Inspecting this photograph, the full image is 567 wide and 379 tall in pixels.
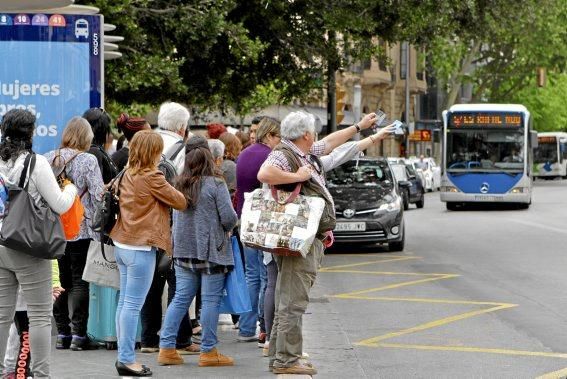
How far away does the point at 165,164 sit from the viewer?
31.2ft

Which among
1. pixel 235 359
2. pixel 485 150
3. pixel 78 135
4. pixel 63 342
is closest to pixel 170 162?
pixel 78 135

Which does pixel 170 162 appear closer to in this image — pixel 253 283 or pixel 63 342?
pixel 253 283

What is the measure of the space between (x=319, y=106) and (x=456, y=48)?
12021 millimetres

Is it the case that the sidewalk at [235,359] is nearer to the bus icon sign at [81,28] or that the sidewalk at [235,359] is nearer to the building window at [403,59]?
the bus icon sign at [81,28]

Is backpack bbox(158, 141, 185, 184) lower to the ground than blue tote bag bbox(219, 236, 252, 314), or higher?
higher

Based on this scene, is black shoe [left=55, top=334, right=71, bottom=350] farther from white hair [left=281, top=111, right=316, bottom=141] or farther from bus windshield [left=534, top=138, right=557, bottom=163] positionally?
bus windshield [left=534, top=138, right=557, bottom=163]

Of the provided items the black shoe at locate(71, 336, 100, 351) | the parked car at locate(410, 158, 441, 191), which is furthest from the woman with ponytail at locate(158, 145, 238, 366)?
the parked car at locate(410, 158, 441, 191)

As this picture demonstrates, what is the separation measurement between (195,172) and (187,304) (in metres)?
0.94

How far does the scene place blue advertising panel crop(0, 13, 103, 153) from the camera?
11.2 meters

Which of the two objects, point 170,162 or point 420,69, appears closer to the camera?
point 170,162

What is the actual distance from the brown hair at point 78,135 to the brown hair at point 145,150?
71 centimetres

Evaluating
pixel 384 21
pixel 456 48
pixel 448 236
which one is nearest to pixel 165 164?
pixel 384 21

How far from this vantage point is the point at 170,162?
9.68 metres

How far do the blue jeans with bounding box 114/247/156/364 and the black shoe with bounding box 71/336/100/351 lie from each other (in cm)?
A: 135
